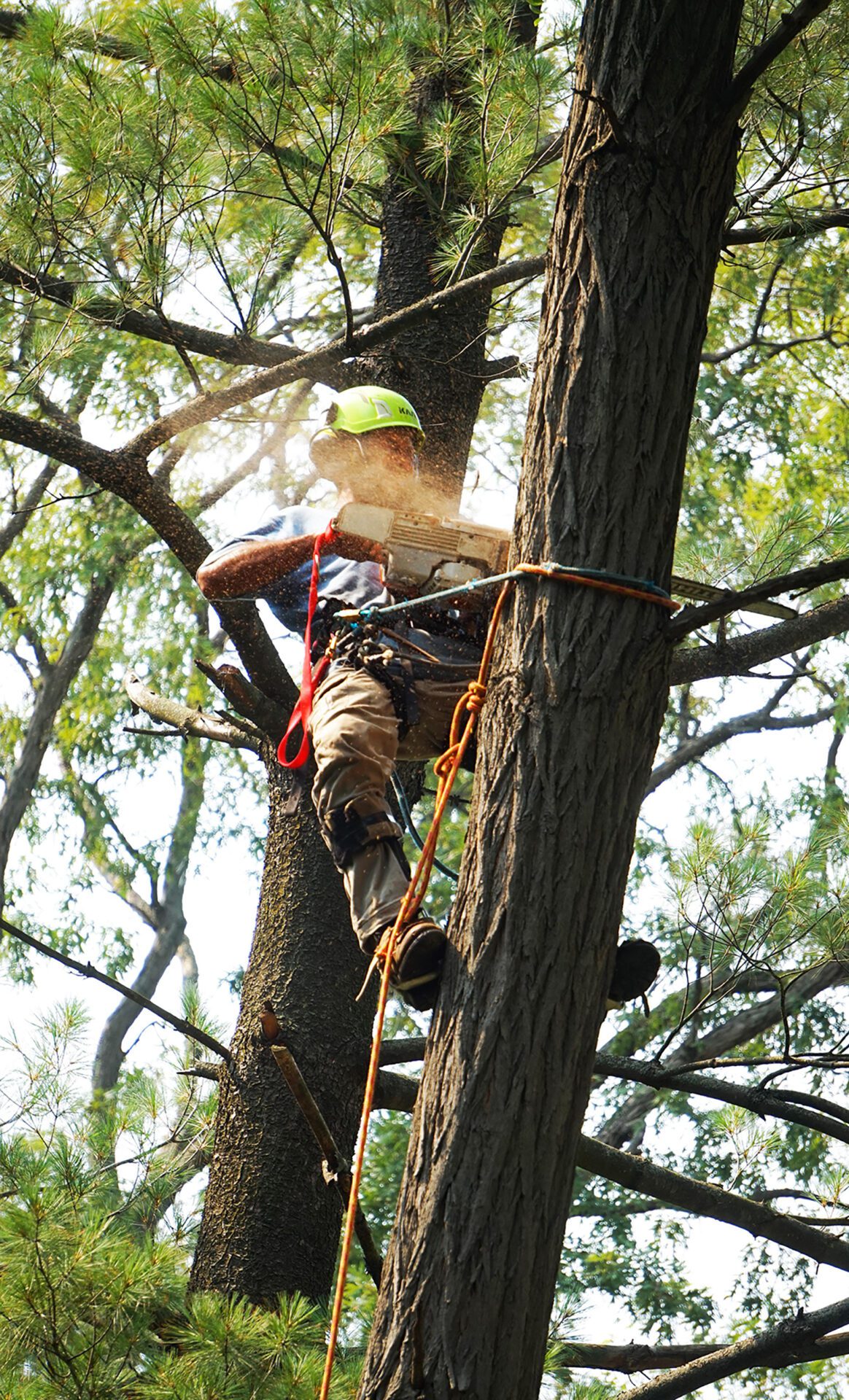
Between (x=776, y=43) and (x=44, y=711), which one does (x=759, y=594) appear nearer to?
(x=776, y=43)

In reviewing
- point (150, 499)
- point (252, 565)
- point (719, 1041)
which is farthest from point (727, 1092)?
point (719, 1041)

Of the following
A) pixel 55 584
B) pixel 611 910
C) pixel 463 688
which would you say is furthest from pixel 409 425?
pixel 55 584

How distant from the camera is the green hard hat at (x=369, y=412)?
325cm

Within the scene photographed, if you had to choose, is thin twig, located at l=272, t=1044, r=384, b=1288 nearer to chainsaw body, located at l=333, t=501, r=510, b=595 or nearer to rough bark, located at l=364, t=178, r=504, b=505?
chainsaw body, located at l=333, t=501, r=510, b=595

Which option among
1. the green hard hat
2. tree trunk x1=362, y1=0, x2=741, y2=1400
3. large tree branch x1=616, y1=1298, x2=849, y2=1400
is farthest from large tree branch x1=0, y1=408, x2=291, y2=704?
large tree branch x1=616, y1=1298, x2=849, y2=1400

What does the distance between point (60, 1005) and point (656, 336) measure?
249 centimetres

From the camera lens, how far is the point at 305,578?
3.24 m

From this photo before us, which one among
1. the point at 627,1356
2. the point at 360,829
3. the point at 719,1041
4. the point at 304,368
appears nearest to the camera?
the point at 360,829

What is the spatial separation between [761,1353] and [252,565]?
2096 millimetres

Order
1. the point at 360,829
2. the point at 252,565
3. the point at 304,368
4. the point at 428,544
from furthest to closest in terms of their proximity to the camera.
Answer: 1. the point at 304,368
2. the point at 252,565
3. the point at 428,544
4. the point at 360,829

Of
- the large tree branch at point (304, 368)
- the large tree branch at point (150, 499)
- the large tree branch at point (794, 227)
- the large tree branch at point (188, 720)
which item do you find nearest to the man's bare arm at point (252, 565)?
the large tree branch at point (150, 499)

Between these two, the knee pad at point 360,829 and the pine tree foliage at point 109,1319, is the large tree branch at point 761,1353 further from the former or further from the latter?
the knee pad at point 360,829

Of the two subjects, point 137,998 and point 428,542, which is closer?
point 428,542

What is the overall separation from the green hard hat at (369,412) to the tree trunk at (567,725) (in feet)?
3.17
